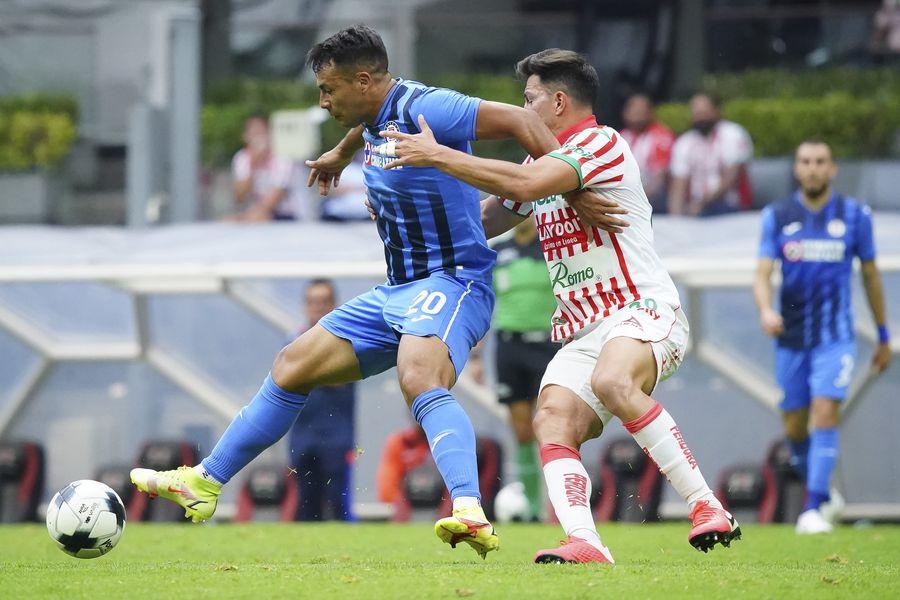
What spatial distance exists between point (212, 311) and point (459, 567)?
6.45 metres

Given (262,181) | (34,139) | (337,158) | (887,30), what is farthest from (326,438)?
(887,30)

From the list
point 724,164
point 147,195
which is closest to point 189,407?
point 147,195

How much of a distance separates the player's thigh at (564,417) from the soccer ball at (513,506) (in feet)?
14.6

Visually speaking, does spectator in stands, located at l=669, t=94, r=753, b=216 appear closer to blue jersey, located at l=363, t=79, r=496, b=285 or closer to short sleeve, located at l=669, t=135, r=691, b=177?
short sleeve, located at l=669, t=135, r=691, b=177

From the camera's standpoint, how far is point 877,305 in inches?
393

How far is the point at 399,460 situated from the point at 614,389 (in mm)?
5424

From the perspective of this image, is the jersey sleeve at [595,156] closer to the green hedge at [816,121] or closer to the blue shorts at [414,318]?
the blue shorts at [414,318]

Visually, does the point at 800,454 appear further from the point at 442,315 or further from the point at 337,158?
the point at 442,315

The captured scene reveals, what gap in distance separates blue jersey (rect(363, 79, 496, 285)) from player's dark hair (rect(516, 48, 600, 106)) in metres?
0.44

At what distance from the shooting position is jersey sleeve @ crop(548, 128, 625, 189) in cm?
617

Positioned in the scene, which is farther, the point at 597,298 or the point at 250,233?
the point at 250,233

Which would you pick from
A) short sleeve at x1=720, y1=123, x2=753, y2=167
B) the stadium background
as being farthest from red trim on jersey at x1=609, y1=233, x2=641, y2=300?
short sleeve at x1=720, y1=123, x2=753, y2=167

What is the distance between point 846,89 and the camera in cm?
1573

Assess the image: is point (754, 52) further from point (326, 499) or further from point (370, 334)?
point (370, 334)
